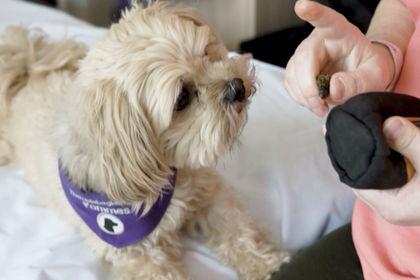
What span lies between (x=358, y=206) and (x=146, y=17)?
0.58 meters

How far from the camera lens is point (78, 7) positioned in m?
2.51

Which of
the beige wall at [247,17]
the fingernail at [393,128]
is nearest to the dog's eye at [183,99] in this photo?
the fingernail at [393,128]

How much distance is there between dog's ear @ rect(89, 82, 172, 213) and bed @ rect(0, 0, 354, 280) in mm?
265

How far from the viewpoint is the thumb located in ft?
1.47

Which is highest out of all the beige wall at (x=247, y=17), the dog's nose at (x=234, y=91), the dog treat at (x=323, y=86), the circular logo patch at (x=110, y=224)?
the dog treat at (x=323, y=86)

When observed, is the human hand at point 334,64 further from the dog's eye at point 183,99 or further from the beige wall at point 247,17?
the beige wall at point 247,17

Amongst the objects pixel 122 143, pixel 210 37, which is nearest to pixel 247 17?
pixel 210 37

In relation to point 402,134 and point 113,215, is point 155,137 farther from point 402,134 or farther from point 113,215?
point 402,134

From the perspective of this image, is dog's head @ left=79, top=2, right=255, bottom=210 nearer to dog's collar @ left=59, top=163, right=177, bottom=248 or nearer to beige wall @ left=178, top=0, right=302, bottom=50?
dog's collar @ left=59, top=163, right=177, bottom=248

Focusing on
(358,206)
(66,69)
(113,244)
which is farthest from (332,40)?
(66,69)

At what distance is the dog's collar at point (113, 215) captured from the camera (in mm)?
940

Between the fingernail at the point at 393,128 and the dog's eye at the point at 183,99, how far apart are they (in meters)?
0.45

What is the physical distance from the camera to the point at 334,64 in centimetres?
69

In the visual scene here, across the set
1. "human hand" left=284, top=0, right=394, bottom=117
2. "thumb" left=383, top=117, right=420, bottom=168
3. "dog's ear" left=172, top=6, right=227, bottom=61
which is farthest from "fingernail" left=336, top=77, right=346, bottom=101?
"dog's ear" left=172, top=6, right=227, bottom=61
